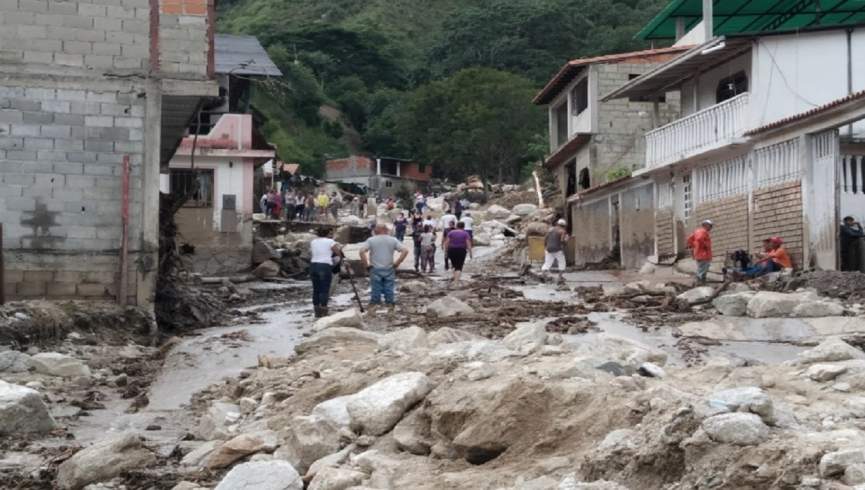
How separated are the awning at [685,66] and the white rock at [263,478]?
17.5 metres

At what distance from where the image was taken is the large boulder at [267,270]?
28234 millimetres

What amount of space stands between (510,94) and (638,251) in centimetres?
3169

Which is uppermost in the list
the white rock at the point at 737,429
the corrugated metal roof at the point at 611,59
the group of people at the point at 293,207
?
the corrugated metal roof at the point at 611,59

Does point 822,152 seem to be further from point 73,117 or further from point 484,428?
point 484,428

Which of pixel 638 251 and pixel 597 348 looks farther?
pixel 638 251

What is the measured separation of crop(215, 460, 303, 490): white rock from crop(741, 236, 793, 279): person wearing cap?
1353 centimetres

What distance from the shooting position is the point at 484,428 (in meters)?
6.36

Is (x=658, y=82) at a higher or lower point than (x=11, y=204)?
higher

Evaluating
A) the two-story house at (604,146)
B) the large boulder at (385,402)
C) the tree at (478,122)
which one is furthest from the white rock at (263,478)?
the tree at (478,122)

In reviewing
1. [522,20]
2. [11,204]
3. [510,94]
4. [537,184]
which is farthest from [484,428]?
[522,20]

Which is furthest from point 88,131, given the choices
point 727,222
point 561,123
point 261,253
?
point 561,123

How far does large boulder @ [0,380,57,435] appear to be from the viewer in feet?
28.6

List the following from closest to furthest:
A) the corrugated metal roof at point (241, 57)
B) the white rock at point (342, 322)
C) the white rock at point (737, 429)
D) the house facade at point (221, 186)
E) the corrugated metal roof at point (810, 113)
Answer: the white rock at point (737, 429) → the white rock at point (342, 322) → the corrugated metal roof at point (810, 113) → the house facade at point (221, 186) → the corrugated metal roof at point (241, 57)

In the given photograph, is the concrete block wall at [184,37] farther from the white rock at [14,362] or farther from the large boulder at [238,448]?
the large boulder at [238,448]
